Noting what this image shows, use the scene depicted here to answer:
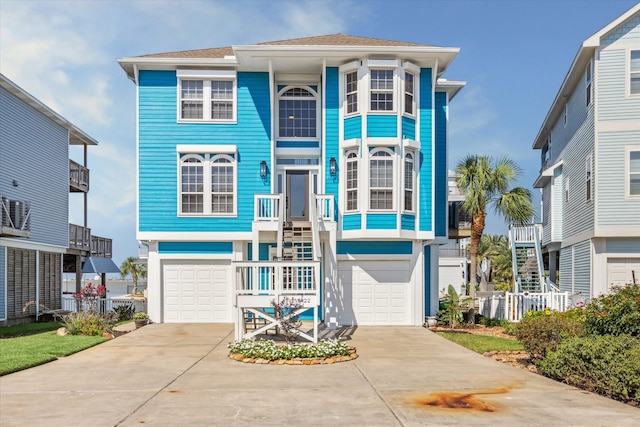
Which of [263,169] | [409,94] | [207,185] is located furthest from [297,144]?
[409,94]

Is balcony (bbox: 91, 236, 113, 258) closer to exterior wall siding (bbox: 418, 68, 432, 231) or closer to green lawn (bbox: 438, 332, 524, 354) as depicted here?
exterior wall siding (bbox: 418, 68, 432, 231)

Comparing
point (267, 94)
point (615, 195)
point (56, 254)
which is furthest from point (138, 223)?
point (615, 195)

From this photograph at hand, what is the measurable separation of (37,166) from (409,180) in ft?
49.1

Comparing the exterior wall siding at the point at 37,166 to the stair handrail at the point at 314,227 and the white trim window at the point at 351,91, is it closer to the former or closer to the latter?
the stair handrail at the point at 314,227

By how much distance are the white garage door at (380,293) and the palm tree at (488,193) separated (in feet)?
26.5

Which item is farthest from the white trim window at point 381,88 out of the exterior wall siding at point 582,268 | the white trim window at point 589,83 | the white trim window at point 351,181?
the exterior wall siding at point 582,268

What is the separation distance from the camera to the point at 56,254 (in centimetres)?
2577

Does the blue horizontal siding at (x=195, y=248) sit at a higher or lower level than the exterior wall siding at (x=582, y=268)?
higher

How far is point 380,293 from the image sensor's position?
19.3m

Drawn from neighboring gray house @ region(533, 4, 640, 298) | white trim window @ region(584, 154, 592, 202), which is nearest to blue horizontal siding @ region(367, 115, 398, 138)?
neighboring gray house @ region(533, 4, 640, 298)

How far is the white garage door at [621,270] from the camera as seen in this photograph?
59.7ft

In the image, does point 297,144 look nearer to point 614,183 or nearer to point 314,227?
point 314,227

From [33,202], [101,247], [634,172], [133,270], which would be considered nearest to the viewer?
[634,172]

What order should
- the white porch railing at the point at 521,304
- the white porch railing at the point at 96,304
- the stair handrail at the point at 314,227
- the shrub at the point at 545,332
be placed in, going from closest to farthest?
the shrub at the point at 545,332
the stair handrail at the point at 314,227
the white porch railing at the point at 96,304
the white porch railing at the point at 521,304
